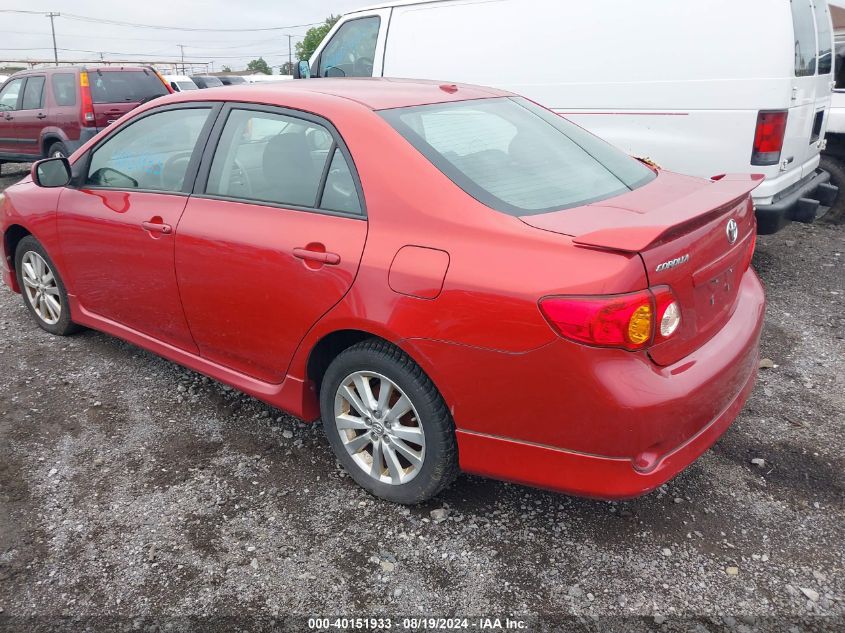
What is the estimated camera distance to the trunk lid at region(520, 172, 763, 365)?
7.07 ft

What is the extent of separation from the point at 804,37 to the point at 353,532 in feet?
15.4

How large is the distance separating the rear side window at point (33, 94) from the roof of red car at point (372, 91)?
904cm

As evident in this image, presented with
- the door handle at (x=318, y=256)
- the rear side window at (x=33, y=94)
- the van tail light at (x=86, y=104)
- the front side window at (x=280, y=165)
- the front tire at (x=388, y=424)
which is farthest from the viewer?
the rear side window at (x=33, y=94)

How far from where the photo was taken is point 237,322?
3070 millimetres

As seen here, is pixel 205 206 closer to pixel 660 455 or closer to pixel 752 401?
pixel 660 455

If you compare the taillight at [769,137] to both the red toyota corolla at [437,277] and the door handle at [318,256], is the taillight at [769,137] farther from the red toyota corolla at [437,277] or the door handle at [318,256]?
the door handle at [318,256]

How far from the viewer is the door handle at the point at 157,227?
325cm

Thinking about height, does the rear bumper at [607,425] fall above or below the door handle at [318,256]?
below

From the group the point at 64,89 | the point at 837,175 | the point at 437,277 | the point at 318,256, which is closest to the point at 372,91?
the point at 318,256

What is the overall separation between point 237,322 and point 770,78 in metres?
3.92

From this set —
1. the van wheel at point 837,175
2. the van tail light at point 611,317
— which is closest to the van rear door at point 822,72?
the van wheel at point 837,175

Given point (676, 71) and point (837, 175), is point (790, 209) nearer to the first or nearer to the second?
point (676, 71)

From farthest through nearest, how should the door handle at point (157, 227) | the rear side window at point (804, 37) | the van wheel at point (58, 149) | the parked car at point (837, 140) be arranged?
the van wheel at point (58, 149) < the parked car at point (837, 140) < the rear side window at point (804, 37) < the door handle at point (157, 227)

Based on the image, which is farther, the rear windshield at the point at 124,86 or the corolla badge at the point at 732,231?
the rear windshield at the point at 124,86
